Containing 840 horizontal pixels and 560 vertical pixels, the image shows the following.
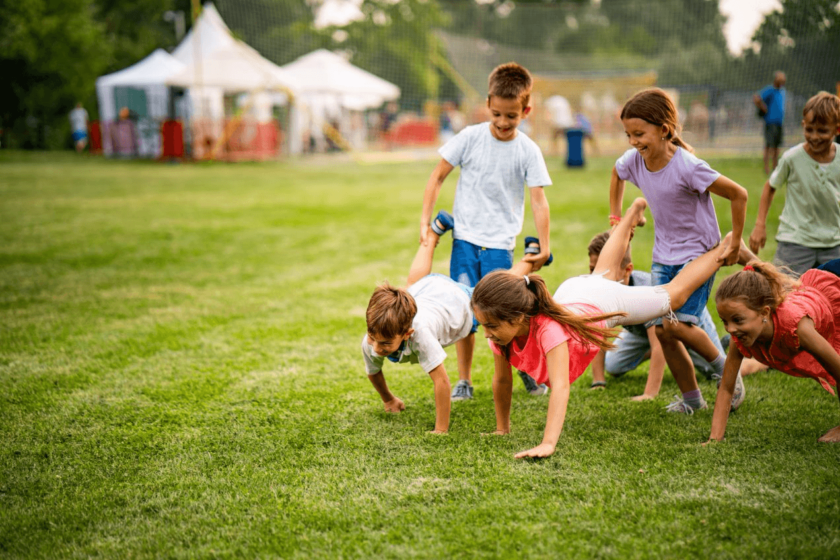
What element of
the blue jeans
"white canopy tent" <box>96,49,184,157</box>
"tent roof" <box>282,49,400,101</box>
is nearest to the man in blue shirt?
the blue jeans

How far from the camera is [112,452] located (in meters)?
3.30

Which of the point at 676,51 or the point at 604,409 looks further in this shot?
the point at 676,51

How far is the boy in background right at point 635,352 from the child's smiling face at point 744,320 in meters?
0.85

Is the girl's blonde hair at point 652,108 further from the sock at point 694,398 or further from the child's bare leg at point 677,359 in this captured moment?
the sock at point 694,398

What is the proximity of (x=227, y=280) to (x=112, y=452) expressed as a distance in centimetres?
403

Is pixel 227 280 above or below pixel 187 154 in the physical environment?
below

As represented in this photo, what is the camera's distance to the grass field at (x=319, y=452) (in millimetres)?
2527

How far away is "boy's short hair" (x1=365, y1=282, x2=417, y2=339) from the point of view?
3.29 m

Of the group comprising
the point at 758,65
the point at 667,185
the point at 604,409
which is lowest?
the point at 604,409

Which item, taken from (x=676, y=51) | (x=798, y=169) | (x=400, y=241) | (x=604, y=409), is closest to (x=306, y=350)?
(x=604, y=409)

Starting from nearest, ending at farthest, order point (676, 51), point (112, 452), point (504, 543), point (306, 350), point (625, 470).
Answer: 1. point (504, 543)
2. point (625, 470)
3. point (112, 452)
4. point (306, 350)
5. point (676, 51)

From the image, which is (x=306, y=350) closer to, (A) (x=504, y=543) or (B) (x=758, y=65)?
(A) (x=504, y=543)

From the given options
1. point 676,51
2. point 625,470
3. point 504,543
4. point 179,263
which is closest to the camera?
point 504,543

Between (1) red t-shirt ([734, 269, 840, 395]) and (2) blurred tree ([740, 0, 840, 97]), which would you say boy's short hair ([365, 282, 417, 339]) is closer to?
(1) red t-shirt ([734, 269, 840, 395])
